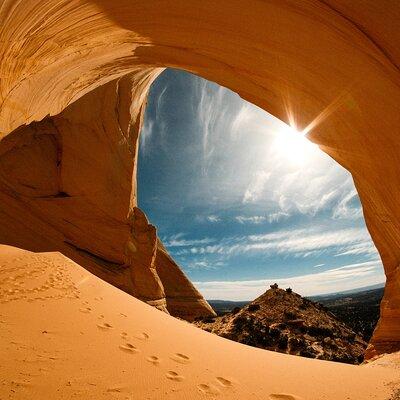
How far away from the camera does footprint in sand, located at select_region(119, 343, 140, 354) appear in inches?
139

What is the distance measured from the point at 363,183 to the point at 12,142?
1603 cm

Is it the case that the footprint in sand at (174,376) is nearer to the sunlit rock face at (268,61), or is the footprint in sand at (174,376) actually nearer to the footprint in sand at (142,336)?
the footprint in sand at (142,336)

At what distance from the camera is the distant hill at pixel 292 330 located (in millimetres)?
Answer: 12719

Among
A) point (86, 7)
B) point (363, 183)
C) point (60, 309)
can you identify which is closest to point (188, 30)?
point (86, 7)

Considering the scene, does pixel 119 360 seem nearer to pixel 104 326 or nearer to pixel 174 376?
pixel 174 376

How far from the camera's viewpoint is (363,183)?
22.7ft

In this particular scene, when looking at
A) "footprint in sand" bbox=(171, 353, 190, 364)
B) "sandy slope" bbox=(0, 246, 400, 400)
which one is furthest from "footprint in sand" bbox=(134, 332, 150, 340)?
"footprint in sand" bbox=(171, 353, 190, 364)

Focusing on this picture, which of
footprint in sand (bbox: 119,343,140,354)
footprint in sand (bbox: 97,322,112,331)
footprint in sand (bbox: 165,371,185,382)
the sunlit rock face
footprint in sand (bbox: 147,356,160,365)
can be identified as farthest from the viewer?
the sunlit rock face

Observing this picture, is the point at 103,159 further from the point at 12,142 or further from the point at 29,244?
the point at 29,244

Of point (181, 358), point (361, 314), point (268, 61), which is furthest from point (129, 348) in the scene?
point (361, 314)

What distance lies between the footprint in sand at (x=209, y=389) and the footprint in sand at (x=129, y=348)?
3.23 feet

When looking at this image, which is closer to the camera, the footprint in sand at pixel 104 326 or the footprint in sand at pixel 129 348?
the footprint in sand at pixel 129 348

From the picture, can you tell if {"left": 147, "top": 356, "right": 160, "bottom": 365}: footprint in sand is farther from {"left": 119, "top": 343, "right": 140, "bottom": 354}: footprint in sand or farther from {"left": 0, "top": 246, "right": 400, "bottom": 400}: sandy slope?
{"left": 119, "top": 343, "right": 140, "bottom": 354}: footprint in sand

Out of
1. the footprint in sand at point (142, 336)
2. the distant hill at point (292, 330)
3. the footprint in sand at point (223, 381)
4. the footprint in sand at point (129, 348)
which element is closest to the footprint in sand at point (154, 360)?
the footprint in sand at point (129, 348)
